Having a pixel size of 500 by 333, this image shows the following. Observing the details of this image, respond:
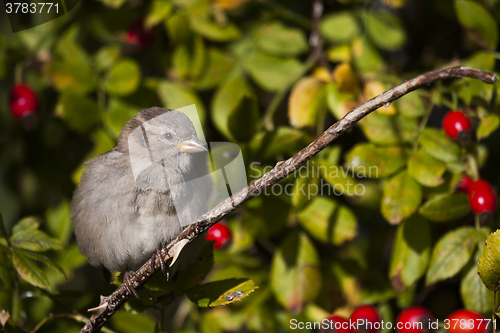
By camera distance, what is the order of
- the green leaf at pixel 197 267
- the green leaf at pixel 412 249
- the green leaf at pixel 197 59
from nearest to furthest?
1. the green leaf at pixel 197 267
2. the green leaf at pixel 412 249
3. the green leaf at pixel 197 59

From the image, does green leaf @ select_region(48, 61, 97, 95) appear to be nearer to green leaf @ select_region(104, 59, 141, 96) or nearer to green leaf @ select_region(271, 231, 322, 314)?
green leaf @ select_region(104, 59, 141, 96)

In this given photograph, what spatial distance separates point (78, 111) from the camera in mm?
1794

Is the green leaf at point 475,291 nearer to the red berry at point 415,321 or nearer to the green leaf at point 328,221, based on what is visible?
the red berry at point 415,321

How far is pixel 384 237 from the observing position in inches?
88.1

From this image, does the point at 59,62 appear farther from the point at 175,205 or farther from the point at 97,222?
the point at 175,205

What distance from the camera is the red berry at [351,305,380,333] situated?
5.58 ft

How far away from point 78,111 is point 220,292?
3.36 feet

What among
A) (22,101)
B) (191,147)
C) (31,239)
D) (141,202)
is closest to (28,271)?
(31,239)

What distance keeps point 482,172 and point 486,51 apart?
22.6 inches

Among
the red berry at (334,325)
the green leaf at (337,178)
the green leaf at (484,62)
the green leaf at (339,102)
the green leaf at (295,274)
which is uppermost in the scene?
the green leaf at (484,62)

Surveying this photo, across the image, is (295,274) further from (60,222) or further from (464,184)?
(60,222)

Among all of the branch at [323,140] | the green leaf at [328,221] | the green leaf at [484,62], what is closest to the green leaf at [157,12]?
the green leaf at [328,221]

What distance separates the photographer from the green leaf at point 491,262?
1.02 m

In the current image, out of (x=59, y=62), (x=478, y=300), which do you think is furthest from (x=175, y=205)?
(x=478, y=300)
